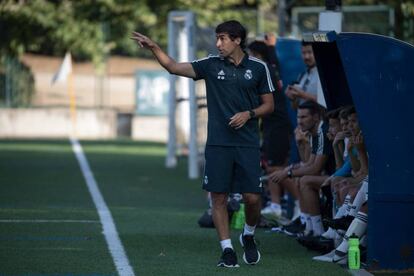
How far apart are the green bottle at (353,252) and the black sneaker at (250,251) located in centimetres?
77

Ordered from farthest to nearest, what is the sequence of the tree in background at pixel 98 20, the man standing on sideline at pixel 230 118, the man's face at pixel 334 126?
1. the tree in background at pixel 98 20
2. the man's face at pixel 334 126
3. the man standing on sideline at pixel 230 118

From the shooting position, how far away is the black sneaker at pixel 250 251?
372 inches

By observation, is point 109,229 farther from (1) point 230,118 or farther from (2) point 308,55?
(2) point 308,55

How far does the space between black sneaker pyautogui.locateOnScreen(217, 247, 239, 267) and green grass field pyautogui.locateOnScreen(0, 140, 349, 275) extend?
0.09 meters

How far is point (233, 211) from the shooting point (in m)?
12.1

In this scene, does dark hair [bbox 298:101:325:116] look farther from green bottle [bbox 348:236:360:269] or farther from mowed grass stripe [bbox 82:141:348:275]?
green bottle [bbox 348:236:360:269]

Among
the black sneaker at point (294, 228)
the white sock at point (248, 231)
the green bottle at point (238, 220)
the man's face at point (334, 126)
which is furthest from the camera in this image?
the green bottle at point (238, 220)

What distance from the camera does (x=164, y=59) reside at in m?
9.40

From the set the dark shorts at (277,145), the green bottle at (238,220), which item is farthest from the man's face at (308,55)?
the green bottle at (238,220)

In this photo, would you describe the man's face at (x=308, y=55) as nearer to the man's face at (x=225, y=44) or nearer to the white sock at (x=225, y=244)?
the man's face at (x=225, y=44)

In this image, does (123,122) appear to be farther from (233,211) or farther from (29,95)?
(233,211)

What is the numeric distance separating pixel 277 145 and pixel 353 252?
4.71 m

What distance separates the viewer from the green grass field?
30.4 feet

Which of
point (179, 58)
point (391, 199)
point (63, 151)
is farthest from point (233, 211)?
point (63, 151)
